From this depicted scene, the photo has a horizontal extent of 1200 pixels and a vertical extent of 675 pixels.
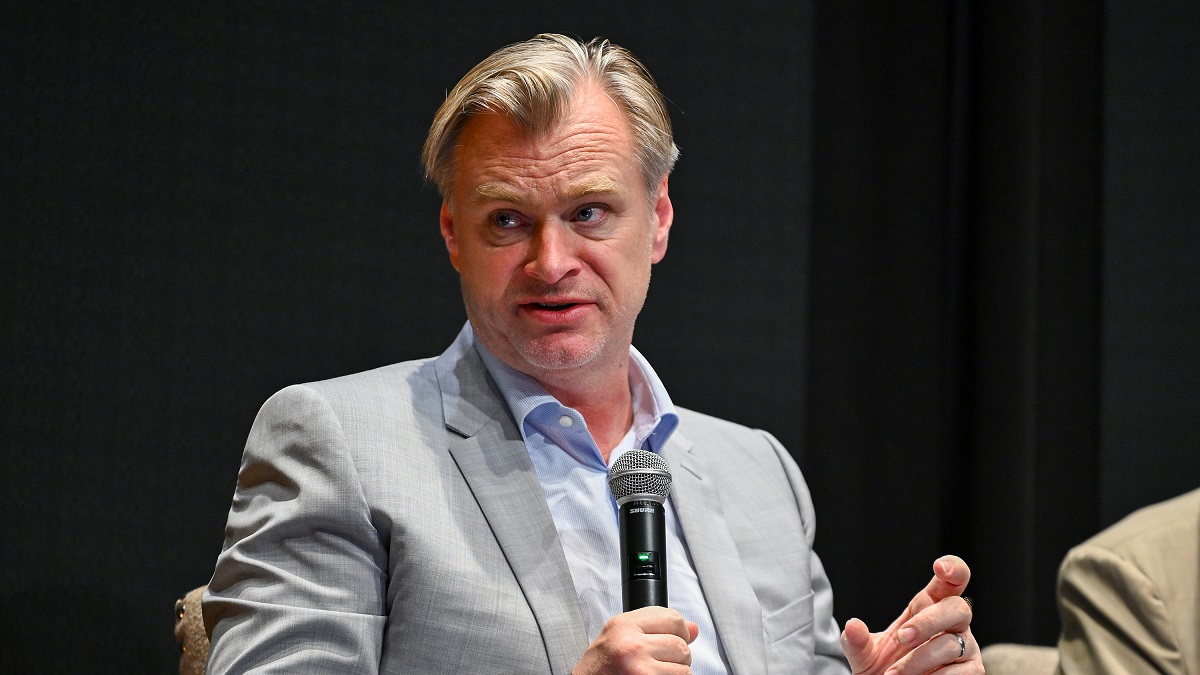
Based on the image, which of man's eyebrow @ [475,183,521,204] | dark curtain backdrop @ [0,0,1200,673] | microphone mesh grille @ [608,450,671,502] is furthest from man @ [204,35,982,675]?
dark curtain backdrop @ [0,0,1200,673]

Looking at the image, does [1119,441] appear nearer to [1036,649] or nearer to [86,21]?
[1036,649]

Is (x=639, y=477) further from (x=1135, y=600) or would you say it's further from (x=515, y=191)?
(x=1135, y=600)

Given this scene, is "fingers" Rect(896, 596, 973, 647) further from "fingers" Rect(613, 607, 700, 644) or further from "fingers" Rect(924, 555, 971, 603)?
"fingers" Rect(613, 607, 700, 644)

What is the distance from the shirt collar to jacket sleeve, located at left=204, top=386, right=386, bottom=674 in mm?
300

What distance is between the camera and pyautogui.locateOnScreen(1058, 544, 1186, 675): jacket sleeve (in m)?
2.01

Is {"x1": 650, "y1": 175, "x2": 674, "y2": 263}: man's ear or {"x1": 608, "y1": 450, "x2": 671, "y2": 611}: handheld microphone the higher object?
{"x1": 650, "y1": 175, "x2": 674, "y2": 263}: man's ear

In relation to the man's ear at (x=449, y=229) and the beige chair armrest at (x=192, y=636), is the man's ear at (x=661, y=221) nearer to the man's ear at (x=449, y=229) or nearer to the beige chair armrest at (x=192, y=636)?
the man's ear at (x=449, y=229)

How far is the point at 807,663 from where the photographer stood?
189 centimetres

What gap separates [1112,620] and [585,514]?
991 millimetres

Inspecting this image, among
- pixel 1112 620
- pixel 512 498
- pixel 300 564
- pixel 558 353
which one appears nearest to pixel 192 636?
pixel 300 564

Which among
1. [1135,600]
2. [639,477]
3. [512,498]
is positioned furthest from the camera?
[1135,600]

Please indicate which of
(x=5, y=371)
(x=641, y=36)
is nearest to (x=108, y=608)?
(x=5, y=371)

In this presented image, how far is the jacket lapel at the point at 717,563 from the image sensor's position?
1751 mm

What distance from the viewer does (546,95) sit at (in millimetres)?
1814
